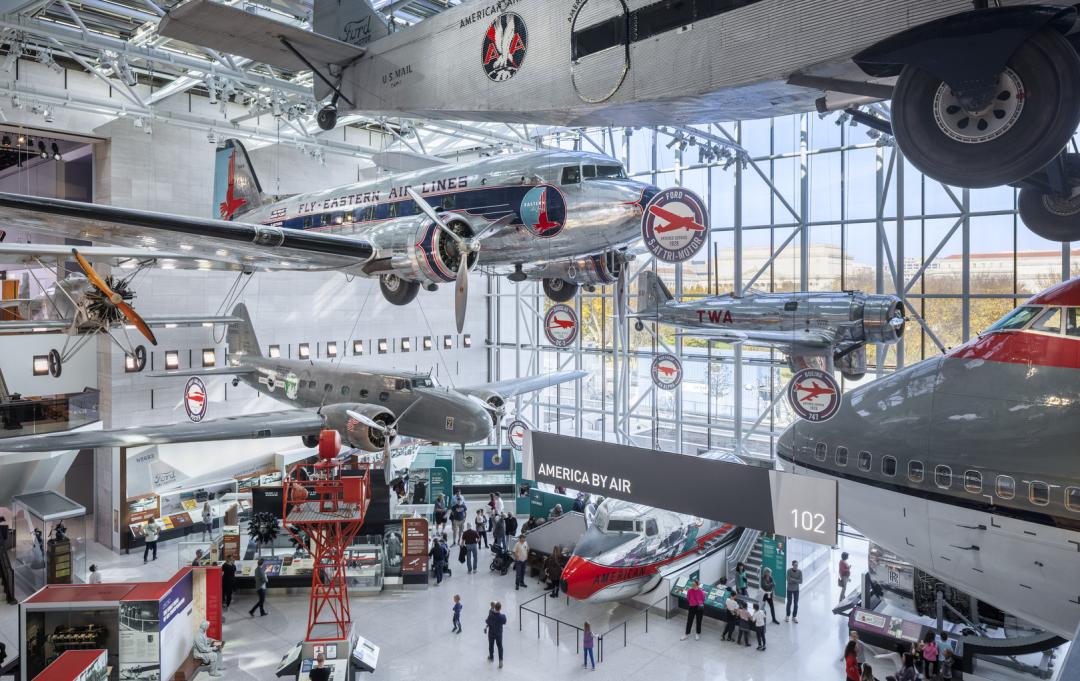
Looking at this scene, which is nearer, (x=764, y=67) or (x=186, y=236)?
(x=764, y=67)

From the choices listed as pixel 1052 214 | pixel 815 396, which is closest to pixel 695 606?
pixel 815 396

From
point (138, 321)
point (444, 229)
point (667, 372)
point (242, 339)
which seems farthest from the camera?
point (242, 339)

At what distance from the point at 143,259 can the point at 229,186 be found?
17.2 feet

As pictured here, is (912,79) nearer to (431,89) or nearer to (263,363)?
(431,89)

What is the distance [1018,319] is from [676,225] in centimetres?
341

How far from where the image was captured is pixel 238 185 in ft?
51.2

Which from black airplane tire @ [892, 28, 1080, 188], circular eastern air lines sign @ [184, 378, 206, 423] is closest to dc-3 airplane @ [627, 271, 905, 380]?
black airplane tire @ [892, 28, 1080, 188]

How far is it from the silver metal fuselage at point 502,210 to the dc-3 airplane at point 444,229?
2 cm

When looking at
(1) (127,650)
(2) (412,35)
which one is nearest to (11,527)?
(1) (127,650)

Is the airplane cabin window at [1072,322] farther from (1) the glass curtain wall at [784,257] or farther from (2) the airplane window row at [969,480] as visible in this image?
(1) the glass curtain wall at [784,257]

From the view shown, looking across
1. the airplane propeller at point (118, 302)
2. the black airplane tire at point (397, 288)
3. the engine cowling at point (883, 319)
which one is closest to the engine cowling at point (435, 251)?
the black airplane tire at point (397, 288)

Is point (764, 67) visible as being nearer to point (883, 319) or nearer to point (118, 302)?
point (883, 319)

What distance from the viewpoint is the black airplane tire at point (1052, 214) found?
19.2 feet

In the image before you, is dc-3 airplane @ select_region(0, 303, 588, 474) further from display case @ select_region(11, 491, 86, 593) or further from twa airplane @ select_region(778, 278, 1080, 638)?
twa airplane @ select_region(778, 278, 1080, 638)
